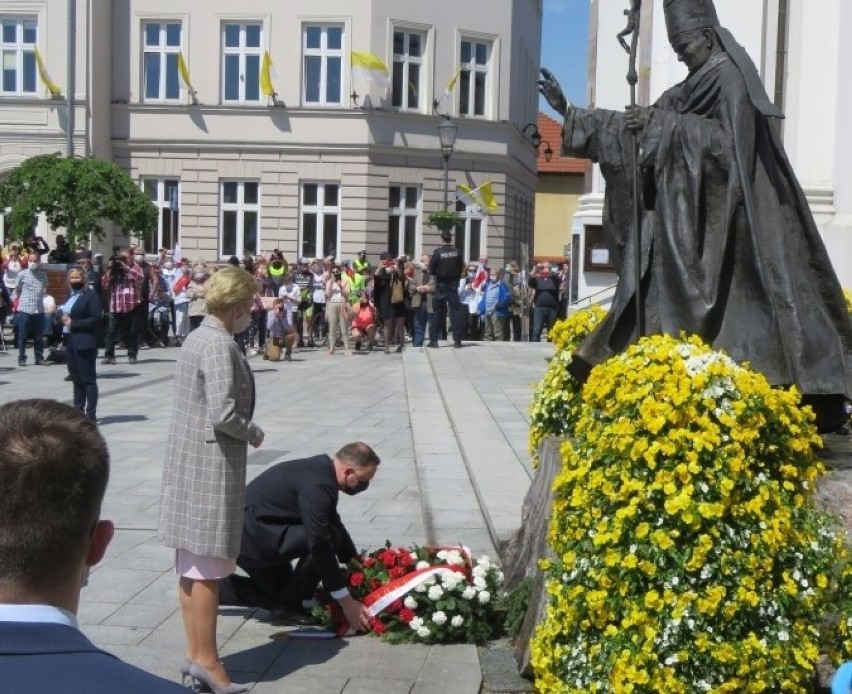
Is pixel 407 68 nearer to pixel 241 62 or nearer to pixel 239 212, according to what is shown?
pixel 241 62

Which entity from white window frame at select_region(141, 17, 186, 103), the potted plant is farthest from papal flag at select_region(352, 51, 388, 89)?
the potted plant

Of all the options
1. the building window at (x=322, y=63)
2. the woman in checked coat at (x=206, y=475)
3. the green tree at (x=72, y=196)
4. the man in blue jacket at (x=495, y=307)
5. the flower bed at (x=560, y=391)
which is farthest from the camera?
the building window at (x=322, y=63)

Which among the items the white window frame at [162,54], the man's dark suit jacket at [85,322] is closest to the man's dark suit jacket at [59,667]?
Answer: the man's dark suit jacket at [85,322]

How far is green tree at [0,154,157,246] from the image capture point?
89.9ft

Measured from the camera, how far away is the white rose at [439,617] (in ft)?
20.1

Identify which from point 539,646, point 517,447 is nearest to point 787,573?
point 539,646

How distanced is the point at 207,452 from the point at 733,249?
7.47 feet

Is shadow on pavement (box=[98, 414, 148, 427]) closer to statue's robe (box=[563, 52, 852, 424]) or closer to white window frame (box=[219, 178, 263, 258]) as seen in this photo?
statue's robe (box=[563, 52, 852, 424])

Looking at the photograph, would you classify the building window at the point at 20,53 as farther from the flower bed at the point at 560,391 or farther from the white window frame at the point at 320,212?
the flower bed at the point at 560,391

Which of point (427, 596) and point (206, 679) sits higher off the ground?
point (427, 596)

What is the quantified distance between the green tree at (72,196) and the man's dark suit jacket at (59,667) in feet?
87.4

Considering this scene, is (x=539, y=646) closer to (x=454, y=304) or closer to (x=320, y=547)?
(x=320, y=547)

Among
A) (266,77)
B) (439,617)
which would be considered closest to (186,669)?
(439,617)

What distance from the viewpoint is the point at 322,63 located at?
39094 millimetres
